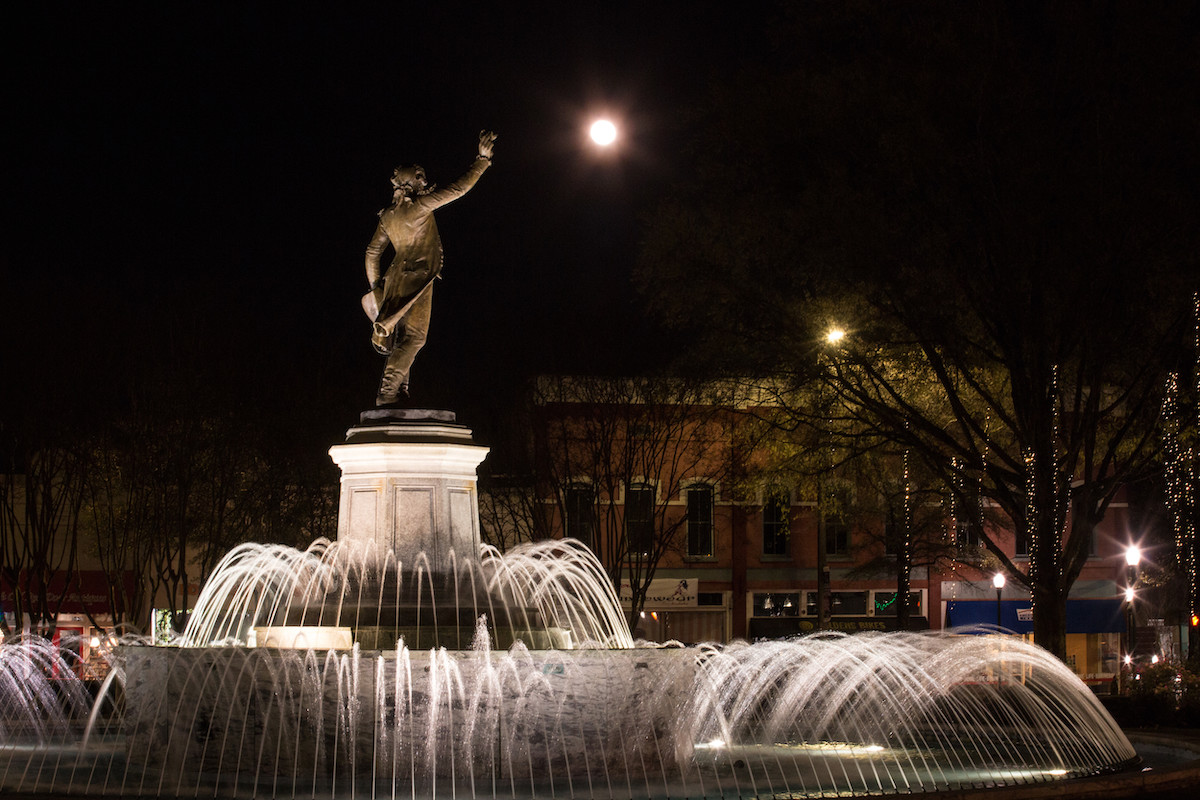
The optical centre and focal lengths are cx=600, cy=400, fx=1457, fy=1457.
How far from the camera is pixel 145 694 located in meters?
13.8

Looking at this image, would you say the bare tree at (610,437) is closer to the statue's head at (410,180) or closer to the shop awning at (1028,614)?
the shop awning at (1028,614)

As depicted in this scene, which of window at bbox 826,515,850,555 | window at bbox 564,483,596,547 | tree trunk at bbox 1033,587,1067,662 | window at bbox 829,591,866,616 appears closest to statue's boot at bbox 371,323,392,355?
tree trunk at bbox 1033,587,1067,662

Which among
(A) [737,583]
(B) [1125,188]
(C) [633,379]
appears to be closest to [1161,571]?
(A) [737,583]

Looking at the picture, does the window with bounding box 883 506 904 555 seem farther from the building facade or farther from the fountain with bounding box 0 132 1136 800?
the fountain with bounding box 0 132 1136 800

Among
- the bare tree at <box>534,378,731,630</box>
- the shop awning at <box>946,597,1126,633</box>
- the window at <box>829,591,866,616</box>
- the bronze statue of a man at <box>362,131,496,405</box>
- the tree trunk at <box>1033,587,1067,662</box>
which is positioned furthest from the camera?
the window at <box>829,591,866,616</box>

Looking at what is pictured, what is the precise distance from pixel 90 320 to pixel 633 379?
12.6m

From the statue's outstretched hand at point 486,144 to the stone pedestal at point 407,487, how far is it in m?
2.91

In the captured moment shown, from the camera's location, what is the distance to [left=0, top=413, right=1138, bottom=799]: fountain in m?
12.9

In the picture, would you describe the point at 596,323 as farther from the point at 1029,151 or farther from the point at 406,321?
the point at 406,321

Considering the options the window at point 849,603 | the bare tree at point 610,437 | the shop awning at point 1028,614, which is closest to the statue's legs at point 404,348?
the bare tree at point 610,437

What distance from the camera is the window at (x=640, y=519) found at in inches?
1459

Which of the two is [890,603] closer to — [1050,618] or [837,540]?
[837,540]

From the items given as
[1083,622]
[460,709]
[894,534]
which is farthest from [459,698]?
[1083,622]

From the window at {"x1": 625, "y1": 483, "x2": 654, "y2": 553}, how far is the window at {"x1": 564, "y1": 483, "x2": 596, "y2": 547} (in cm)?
101
